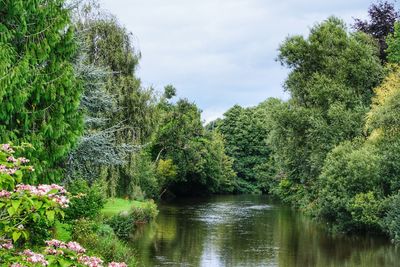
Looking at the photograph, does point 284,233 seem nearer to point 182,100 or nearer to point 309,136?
point 309,136

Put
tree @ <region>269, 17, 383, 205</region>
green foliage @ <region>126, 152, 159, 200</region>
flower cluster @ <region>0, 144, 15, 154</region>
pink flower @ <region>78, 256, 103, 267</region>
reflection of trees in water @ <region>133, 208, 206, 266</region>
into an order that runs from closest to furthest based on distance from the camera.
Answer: pink flower @ <region>78, 256, 103, 267</region>, flower cluster @ <region>0, 144, 15, 154</region>, reflection of trees in water @ <region>133, 208, 206, 266</region>, tree @ <region>269, 17, 383, 205</region>, green foliage @ <region>126, 152, 159, 200</region>

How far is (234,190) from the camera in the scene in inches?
2844

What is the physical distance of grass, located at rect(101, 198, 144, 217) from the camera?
89.4 feet

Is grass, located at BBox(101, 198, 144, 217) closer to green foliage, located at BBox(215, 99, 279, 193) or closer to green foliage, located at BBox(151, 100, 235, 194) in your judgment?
green foliage, located at BBox(151, 100, 235, 194)

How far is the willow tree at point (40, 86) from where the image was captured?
38.2 feet

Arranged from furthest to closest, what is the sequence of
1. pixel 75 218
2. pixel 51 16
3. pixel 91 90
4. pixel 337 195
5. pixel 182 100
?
pixel 182 100 < pixel 337 195 < pixel 91 90 < pixel 75 218 < pixel 51 16

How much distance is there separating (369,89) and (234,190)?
3746 cm

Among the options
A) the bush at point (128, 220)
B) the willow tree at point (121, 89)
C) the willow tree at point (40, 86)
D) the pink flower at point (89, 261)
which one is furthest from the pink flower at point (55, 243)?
the bush at point (128, 220)

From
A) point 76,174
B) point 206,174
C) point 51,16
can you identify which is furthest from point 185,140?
point 51,16

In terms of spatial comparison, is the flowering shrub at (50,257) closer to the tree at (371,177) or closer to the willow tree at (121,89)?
the willow tree at (121,89)

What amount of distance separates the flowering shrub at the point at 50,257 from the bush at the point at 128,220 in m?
19.9

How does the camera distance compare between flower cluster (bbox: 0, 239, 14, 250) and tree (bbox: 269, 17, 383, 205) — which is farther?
tree (bbox: 269, 17, 383, 205)

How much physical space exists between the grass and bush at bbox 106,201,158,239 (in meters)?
0.39

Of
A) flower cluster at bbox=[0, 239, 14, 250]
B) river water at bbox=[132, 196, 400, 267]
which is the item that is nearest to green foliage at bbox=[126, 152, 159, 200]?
river water at bbox=[132, 196, 400, 267]
